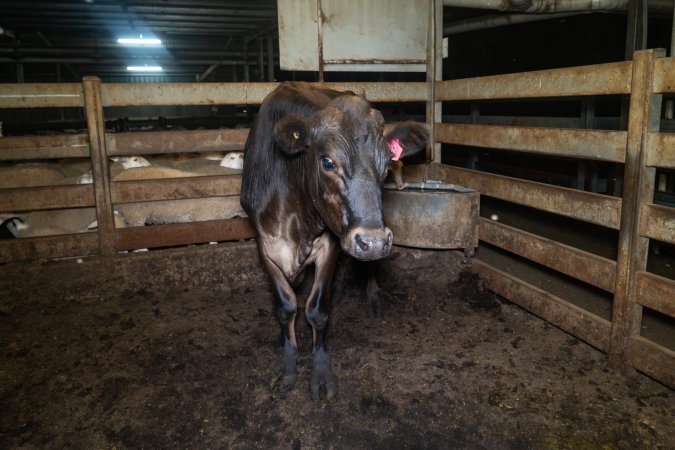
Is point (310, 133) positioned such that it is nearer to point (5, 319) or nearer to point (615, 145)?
point (615, 145)

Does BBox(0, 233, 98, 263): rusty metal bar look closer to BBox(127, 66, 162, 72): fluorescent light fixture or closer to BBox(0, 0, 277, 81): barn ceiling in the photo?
BBox(0, 0, 277, 81): barn ceiling

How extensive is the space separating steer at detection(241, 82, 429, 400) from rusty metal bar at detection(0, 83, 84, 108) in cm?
194

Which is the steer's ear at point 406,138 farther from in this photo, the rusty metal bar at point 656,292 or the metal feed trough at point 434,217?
the rusty metal bar at point 656,292

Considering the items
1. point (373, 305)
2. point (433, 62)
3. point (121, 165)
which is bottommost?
point (373, 305)

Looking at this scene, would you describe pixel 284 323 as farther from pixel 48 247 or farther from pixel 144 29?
pixel 144 29

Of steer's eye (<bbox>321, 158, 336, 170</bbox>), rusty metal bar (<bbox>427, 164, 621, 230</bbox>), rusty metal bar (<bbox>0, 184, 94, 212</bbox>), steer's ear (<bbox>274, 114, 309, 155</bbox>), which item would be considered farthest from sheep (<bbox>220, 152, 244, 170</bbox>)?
steer's eye (<bbox>321, 158, 336, 170</bbox>)

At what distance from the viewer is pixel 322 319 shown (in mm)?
3531

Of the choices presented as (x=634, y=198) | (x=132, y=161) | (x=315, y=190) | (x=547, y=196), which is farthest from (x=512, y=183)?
(x=132, y=161)

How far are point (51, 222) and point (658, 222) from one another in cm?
528

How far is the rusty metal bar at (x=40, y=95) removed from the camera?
15.0 ft

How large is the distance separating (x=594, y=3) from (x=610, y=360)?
497 centimetres

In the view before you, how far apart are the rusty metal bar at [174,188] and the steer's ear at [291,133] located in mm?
2435

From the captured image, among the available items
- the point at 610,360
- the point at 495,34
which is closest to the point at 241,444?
the point at 610,360

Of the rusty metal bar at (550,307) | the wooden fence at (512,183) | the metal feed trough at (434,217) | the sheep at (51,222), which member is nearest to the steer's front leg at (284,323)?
the metal feed trough at (434,217)
